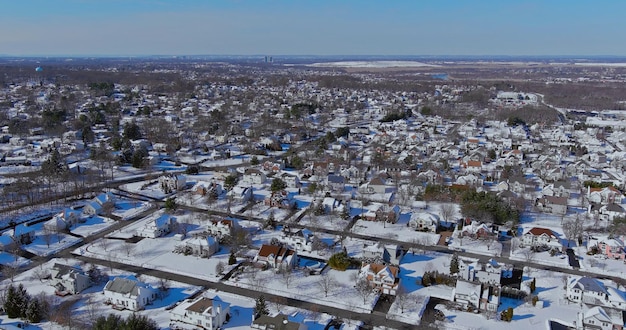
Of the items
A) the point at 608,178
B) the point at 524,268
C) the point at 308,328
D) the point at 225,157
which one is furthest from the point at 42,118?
the point at 608,178

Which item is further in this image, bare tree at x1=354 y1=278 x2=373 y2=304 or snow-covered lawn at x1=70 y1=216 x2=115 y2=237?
snow-covered lawn at x1=70 y1=216 x2=115 y2=237

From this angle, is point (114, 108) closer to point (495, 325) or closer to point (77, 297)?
point (77, 297)

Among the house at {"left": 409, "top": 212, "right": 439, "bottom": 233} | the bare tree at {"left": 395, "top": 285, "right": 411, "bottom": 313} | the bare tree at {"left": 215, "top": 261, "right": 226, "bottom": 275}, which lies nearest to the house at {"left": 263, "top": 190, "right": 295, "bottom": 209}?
the house at {"left": 409, "top": 212, "right": 439, "bottom": 233}

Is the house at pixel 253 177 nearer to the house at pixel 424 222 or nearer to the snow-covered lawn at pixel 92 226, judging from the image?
the snow-covered lawn at pixel 92 226

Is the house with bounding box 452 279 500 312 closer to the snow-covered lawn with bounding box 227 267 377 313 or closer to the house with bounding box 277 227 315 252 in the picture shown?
the snow-covered lawn with bounding box 227 267 377 313

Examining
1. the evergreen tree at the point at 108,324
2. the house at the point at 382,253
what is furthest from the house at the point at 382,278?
the evergreen tree at the point at 108,324
